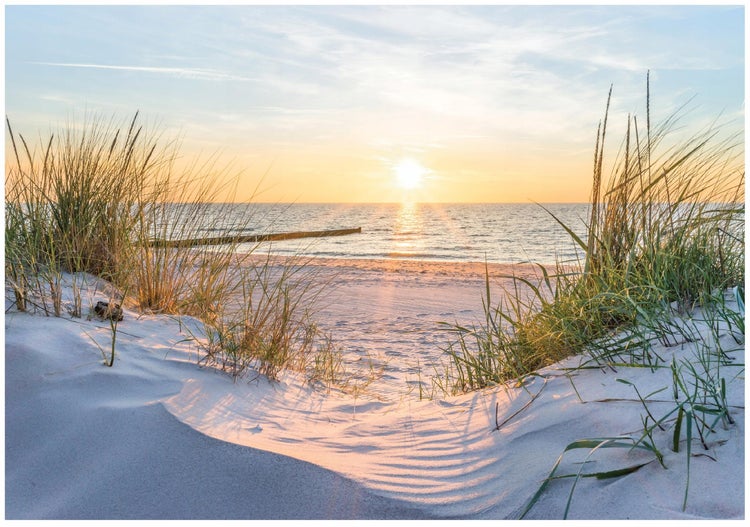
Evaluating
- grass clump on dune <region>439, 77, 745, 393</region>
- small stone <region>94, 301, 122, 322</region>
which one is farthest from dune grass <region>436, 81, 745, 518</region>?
small stone <region>94, 301, 122, 322</region>

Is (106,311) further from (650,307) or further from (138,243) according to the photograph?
(650,307)

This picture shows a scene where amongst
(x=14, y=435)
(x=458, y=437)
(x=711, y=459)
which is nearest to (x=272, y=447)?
(x=458, y=437)

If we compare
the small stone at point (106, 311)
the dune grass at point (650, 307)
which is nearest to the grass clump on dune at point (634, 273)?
the dune grass at point (650, 307)

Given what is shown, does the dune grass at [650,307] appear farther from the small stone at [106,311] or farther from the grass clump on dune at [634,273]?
the small stone at [106,311]

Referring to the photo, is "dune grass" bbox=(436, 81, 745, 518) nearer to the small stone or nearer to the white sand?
the white sand

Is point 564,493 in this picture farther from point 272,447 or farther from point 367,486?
point 272,447

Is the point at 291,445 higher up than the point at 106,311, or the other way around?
the point at 106,311

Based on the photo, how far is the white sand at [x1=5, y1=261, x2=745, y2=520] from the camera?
1.59 meters

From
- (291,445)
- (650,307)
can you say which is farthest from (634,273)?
(291,445)

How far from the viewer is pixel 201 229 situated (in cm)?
377

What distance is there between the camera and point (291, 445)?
6.64 ft

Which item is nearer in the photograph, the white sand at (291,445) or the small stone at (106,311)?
the white sand at (291,445)

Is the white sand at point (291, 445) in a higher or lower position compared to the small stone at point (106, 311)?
lower

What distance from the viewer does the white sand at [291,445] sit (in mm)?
1595
